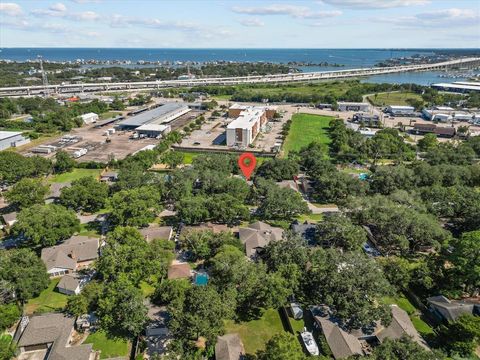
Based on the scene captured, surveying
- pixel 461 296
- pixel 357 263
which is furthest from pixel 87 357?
pixel 461 296

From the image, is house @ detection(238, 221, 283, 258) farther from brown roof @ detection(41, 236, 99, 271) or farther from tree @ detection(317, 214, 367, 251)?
brown roof @ detection(41, 236, 99, 271)

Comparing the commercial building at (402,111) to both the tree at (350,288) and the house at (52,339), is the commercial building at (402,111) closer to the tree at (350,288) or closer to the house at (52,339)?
the tree at (350,288)

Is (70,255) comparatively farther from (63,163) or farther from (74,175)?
(63,163)

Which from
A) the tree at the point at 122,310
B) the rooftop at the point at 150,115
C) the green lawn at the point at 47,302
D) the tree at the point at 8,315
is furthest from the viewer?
the rooftop at the point at 150,115

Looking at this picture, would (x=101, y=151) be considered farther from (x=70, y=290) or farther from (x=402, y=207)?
(x=402, y=207)

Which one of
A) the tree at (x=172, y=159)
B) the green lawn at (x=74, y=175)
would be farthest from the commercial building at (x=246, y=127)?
the green lawn at (x=74, y=175)

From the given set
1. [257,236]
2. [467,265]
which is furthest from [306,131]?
[467,265]

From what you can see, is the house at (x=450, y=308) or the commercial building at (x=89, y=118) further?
the commercial building at (x=89, y=118)

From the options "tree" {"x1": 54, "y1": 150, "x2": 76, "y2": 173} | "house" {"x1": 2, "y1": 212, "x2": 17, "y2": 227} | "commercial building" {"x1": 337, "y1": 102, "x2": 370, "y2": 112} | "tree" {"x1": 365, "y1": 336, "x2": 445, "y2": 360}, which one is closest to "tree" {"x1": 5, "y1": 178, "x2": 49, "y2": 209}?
"house" {"x1": 2, "y1": 212, "x2": 17, "y2": 227}
